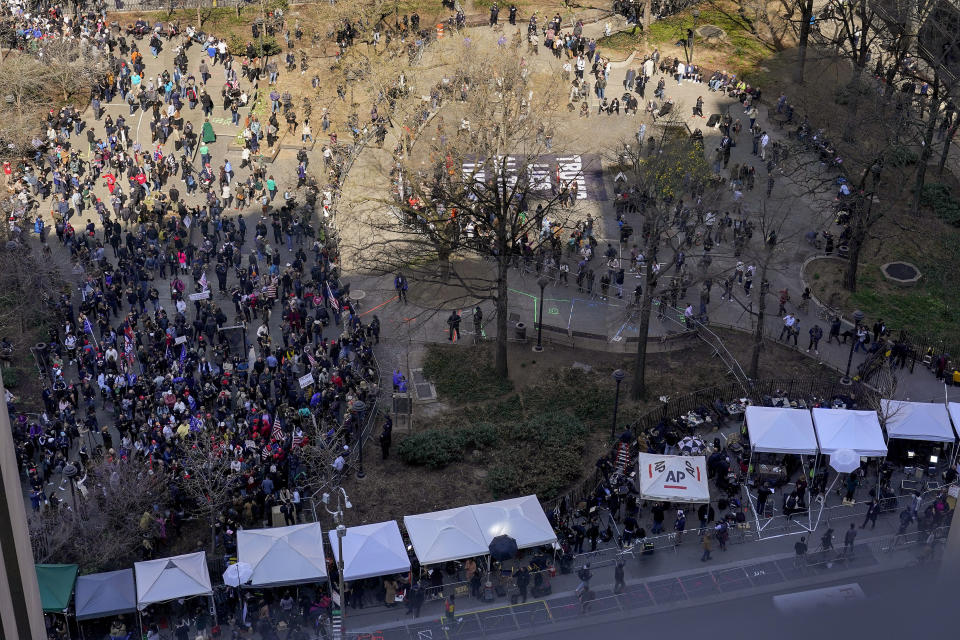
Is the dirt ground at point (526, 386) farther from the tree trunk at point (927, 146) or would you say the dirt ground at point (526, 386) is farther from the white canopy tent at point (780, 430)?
the tree trunk at point (927, 146)

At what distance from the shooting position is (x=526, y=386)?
4162 cm

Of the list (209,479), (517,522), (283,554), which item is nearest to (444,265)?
(209,479)

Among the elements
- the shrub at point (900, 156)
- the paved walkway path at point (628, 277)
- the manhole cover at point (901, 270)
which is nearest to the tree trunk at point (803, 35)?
the paved walkway path at point (628, 277)

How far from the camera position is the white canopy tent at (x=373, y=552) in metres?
30.0

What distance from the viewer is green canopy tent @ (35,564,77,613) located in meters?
28.4

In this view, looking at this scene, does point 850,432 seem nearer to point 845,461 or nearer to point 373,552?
point 845,461

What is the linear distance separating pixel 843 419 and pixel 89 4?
5765 centimetres

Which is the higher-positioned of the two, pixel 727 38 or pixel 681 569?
pixel 727 38

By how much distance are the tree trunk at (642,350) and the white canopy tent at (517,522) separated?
28.8 feet

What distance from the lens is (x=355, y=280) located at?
48562mm

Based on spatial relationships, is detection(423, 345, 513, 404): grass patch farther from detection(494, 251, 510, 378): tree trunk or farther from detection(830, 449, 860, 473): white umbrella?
detection(830, 449, 860, 473): white umbrella

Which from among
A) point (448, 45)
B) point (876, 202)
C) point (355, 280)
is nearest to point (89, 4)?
point (448, 45)

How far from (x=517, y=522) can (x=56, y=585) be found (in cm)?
1267

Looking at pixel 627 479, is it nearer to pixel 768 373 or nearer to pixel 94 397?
pixel 768 373
